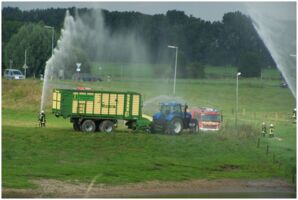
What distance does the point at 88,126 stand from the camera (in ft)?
181

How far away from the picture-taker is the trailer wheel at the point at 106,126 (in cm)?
5527

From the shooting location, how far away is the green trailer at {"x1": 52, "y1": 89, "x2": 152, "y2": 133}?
55469mm

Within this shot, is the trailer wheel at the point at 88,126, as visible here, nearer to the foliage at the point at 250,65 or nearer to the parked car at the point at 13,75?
the parked car at the point at 13,75

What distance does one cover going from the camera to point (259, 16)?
4578 centimetres

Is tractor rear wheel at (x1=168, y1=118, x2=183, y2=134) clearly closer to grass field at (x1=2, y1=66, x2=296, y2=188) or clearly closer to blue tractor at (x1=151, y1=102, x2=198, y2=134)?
blue tractor at (x1=151, y1=102, x2=198, y2=134)

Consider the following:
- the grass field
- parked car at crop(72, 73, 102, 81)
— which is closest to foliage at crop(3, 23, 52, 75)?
parked car at crop(72, 73, 102, 81)

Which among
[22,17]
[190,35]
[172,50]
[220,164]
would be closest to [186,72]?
[172,50]

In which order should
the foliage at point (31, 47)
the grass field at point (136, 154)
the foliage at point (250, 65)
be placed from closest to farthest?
the grass field at point (136, 154), the foliage at point (250, 65), the foliage at point (31, 47)

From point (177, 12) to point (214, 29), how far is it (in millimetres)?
6122

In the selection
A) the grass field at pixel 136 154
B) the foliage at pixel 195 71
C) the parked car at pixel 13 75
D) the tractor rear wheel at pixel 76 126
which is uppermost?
the foliage at pixel 195 71

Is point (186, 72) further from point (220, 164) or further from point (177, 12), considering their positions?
point (220, 164)

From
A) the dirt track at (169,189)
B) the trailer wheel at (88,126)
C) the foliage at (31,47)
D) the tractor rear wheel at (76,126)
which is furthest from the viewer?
the foliage at (31,47)

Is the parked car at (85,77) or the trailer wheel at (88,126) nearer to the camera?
the trailer wheel at (88,126)

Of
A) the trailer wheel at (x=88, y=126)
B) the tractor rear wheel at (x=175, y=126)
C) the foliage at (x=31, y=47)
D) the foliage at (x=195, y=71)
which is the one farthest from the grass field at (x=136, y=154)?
the foliage at (x=31, y=47)
